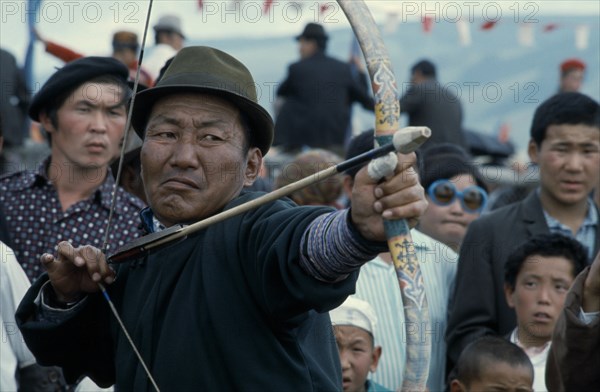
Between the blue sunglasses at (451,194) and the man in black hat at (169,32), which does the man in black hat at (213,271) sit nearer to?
the blue sunglasses at (451,194)

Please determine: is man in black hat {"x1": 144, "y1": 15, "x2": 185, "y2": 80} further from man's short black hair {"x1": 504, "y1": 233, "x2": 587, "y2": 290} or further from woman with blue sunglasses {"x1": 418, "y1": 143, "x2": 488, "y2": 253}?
man's short black hair {"x1": 504, "y1": 233, "x2": 587, "y2": 290}

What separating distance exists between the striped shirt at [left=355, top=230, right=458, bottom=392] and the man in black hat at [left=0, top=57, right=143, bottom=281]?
1258 millimetres

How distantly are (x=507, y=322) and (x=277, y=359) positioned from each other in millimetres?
2910

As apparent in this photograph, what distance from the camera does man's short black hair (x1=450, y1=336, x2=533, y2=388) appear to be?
5812mm

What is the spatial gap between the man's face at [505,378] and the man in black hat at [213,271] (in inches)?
75.0

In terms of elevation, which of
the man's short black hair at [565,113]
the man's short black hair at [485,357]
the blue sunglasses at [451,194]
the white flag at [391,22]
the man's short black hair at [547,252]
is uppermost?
the white flag at [391,22]

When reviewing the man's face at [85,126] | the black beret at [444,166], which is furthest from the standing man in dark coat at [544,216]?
the man's face at [85,126]

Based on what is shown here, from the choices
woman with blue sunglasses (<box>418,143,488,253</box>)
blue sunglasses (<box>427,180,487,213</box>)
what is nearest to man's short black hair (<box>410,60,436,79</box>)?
woman with blue sunglasses (<box>418,143,488,253</box>)

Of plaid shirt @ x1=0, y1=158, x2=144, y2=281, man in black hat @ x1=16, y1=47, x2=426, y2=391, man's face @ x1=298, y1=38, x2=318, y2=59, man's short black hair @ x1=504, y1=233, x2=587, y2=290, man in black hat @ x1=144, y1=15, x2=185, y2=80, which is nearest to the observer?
man in black hat @ x1=16, y1=47, x2=426, y2=391

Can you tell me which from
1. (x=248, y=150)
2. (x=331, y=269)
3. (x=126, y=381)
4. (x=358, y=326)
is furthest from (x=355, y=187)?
(x=358, y=326)

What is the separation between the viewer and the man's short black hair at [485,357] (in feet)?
19.1

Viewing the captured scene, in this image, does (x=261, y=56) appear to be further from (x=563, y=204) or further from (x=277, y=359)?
(x=277, y=359)

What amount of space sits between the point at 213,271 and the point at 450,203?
153 inches

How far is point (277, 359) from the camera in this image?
12.5ft
